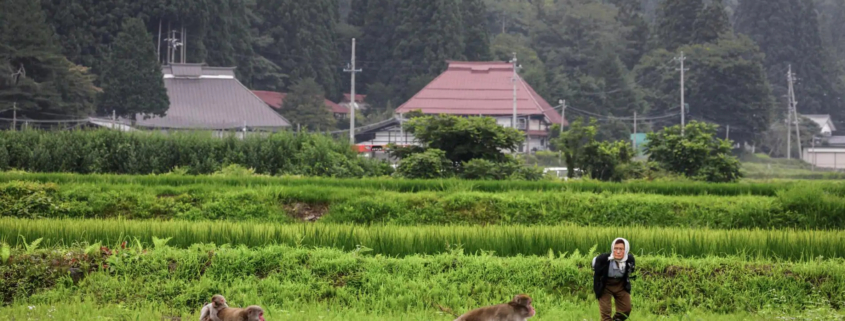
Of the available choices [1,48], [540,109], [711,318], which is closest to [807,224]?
[711,318]

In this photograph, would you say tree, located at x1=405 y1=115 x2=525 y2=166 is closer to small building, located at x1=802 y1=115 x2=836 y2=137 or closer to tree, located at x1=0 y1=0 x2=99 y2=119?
tree, located at x1=0 y1=0 x2=99 y2=119

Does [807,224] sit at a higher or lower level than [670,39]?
lower

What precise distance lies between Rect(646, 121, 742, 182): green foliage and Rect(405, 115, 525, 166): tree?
4134 millimetres

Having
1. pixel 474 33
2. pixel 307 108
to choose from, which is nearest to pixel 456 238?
pixel 307 108

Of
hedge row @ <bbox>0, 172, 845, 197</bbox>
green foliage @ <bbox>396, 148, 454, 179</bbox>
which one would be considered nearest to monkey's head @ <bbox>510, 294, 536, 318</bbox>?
hedge row @ <bbox>0, 172, 845, 197</bbox>

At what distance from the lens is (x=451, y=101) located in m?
60.1

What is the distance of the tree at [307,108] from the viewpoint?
190ft

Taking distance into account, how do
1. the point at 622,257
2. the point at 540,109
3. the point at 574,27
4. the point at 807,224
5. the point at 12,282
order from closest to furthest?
the point at 622,257 → the point at 12,282 → the point at 807,224 → the point at 540,109 → the point at 574,27

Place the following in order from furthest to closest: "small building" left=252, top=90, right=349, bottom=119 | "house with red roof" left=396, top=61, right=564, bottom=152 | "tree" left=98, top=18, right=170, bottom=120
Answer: "small building" left=252, top=90, right=349, bottom=119
"house with red roof" left=396, top=61, right=564, bottom=152
"tree" left=98, top=18, right=170, bottom=120

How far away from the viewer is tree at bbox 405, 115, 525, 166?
23.8m

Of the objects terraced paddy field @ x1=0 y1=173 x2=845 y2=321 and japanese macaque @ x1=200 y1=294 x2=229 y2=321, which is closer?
japanese macaque @ x1=200 y1=294 x2=229 y2=321

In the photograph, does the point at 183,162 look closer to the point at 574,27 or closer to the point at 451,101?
the point at 451,101

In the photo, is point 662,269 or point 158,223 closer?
point 662,269

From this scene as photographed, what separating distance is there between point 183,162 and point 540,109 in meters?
34.8
